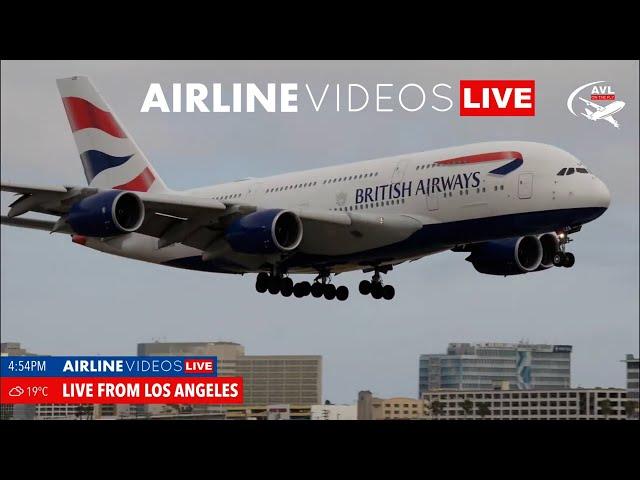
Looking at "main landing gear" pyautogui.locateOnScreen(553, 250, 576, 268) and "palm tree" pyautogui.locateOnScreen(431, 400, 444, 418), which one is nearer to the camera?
"main landing gear" pyautogui.locateOnScreen(553, 250, 576, 268)

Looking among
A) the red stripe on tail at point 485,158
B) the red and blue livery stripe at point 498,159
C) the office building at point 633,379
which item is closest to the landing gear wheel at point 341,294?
the red stripe on tail at point 485,158

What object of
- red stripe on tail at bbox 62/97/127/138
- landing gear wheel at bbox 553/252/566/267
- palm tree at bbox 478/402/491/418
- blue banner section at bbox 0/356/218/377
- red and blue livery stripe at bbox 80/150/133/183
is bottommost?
palm tree at bbox 478/402/491/418

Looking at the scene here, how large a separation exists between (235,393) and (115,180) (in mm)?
18950

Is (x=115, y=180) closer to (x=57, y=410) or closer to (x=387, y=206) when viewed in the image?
(x=387, y=206)

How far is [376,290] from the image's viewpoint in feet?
163

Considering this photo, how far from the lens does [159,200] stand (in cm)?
4300

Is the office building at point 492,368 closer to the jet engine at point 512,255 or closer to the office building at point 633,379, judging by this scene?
the office building at point 633,379

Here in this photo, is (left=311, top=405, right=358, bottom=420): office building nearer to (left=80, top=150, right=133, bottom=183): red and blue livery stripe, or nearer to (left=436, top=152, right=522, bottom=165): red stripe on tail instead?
(left=436, top=152, right=522, bottom=165): red stripe on tail

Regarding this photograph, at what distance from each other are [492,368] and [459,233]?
95.7ft

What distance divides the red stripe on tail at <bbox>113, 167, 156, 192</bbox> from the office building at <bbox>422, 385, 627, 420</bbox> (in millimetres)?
15957

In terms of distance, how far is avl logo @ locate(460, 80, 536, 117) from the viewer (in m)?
39.3

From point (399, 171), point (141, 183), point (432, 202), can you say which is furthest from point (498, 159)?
point (141, 183)

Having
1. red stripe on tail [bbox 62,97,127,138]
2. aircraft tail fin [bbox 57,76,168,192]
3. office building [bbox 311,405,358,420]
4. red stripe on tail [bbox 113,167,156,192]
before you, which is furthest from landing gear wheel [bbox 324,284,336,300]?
red stripe on tail [bbox 62,97,127,138]
